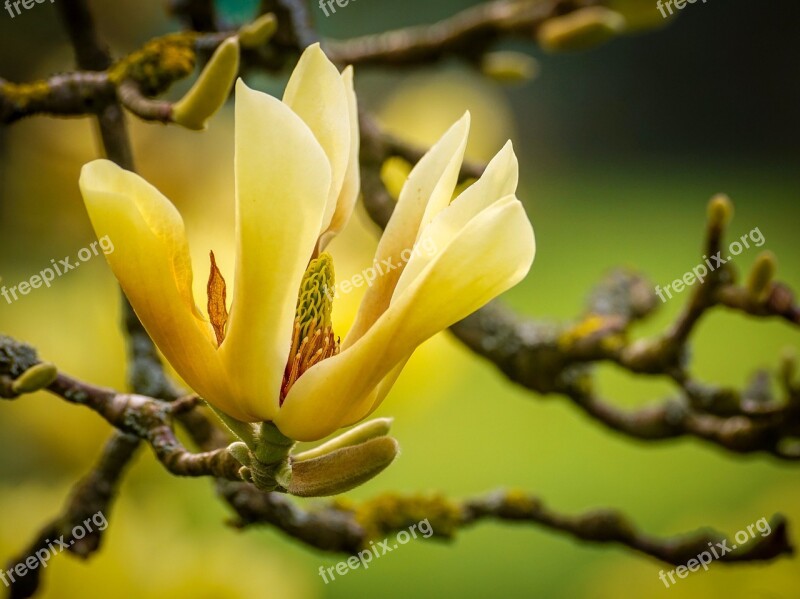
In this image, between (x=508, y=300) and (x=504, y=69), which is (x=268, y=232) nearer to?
(x=504, y=69)

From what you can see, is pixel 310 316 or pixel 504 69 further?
pixel 504 69

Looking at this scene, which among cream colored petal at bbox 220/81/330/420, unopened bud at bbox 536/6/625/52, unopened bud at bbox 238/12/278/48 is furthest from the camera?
unopened bud at bbox 536/6/625/52

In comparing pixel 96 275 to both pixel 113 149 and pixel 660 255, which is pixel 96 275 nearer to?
pixel 113 149

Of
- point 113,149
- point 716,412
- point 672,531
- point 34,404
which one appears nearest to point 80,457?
point 34,404

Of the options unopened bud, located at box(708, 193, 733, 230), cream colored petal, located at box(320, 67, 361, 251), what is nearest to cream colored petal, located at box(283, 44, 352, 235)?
cream colored petal, located at box(320, 67, 361, 251)

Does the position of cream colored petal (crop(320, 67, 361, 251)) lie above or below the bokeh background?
above

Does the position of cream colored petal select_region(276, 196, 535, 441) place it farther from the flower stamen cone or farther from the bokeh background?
the bokeh background

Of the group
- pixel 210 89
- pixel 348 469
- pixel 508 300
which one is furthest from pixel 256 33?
pixel 508 300
